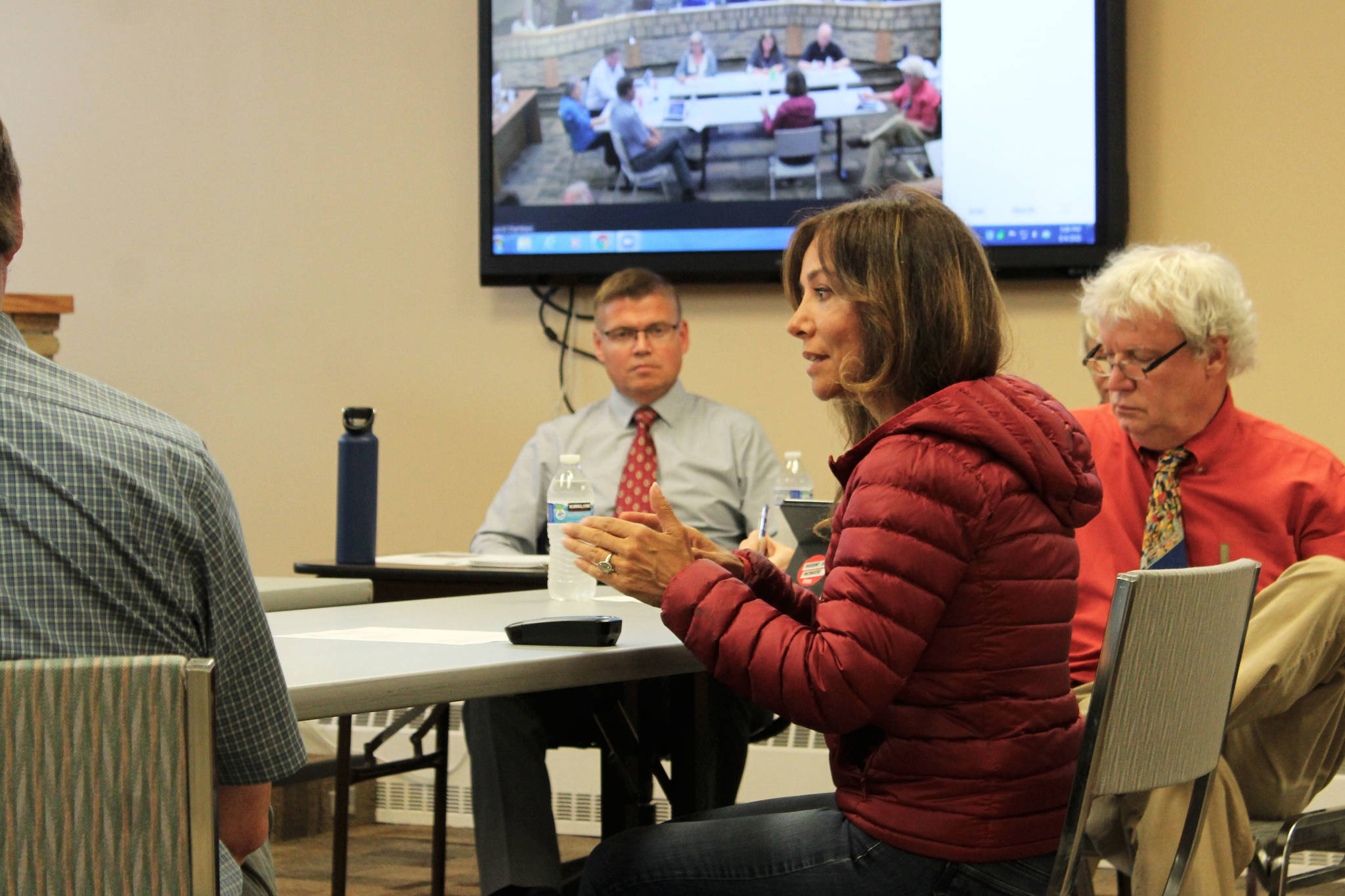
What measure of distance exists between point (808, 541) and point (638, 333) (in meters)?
1.28

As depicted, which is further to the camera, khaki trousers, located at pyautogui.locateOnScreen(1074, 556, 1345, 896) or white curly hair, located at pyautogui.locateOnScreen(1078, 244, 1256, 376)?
white curly hair, located at pyautogui.locateOnScreen(1078, 244, 1256, 376)

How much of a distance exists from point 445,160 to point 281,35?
66 centimetres

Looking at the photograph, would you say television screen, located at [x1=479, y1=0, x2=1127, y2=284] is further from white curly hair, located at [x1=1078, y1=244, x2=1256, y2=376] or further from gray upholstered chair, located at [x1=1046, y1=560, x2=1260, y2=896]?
gray upholstered chair, located at [x1=1046, y1=560, x2=1260, y2=896]

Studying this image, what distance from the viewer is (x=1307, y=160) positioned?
129 inches

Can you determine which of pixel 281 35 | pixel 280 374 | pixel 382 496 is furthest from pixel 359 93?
pixel 382 496

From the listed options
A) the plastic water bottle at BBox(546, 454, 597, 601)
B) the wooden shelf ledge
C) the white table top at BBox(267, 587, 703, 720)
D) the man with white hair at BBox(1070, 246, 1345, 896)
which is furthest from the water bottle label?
the wooden shelf ledge

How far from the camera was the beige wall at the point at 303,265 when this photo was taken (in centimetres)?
383

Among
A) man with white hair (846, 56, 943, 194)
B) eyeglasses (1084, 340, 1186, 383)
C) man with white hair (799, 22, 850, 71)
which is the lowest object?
eyeglasses (1084, 340, 1186, 383)

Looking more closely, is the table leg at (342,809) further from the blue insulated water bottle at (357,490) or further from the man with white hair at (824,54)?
the man with white hair at (824,54)

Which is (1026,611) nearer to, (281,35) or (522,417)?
(522,417)

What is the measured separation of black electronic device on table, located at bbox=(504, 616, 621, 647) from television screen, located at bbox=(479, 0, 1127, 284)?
2.04 metres

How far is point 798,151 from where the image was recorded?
3561mm

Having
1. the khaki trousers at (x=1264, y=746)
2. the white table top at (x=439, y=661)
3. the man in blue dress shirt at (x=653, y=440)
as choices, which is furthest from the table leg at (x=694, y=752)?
the man in blue dress shirt at (x=653, y=440)

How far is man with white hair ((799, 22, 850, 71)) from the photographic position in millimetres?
3496
